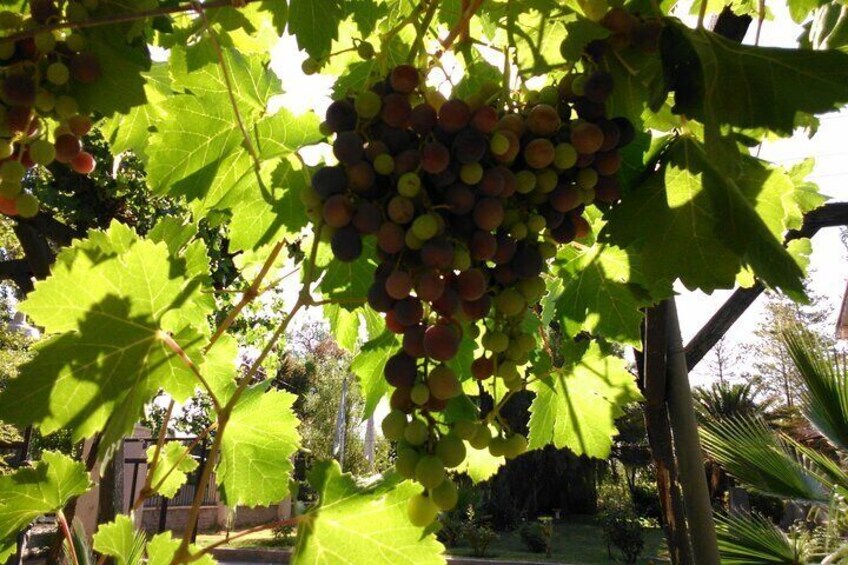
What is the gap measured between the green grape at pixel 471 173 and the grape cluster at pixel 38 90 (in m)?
0.68

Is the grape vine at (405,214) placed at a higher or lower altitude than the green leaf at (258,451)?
higher

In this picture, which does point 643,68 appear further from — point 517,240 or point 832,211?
point 832,211

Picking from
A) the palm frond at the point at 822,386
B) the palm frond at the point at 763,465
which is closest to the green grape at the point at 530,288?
the palm frond at the point at 822,386

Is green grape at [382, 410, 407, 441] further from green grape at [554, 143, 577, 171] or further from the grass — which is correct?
the grass

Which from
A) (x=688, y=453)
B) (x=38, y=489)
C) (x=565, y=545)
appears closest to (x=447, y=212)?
(x=38, y=489)

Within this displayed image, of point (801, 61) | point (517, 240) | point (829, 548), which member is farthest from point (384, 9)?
point (829, 548)

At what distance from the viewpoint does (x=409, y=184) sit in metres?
0.80

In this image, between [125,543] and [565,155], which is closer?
[565,155]

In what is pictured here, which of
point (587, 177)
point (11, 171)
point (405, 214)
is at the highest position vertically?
point (11, 171)

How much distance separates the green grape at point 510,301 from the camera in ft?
2.96

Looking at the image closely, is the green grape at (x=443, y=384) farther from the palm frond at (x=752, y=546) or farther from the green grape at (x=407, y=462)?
the palm frond at (x=752, y=546)

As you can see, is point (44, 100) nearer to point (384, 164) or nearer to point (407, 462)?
point (384, 164)

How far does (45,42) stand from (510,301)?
841mm

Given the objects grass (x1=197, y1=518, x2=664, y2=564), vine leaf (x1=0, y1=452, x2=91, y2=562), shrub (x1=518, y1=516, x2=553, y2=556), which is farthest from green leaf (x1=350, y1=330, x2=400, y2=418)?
shrub (x1=518, y1=516, x2=553, y2=556)
